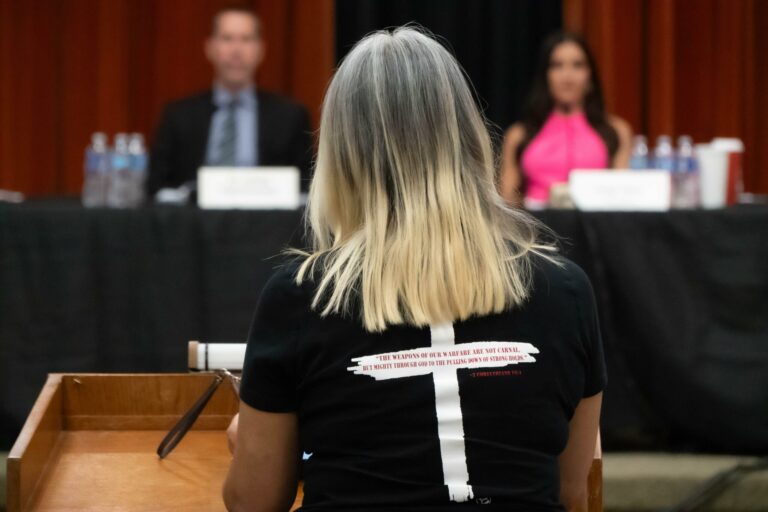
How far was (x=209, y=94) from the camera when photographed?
4883 millimetres

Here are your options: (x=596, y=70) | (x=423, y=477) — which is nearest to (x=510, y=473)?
(x=423, y=477)

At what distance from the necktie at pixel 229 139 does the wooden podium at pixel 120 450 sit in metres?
2.99

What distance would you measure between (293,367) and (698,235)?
7.16 ft

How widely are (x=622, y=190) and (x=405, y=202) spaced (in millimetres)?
2284

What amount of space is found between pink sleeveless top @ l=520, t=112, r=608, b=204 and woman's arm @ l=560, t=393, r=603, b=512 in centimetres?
298

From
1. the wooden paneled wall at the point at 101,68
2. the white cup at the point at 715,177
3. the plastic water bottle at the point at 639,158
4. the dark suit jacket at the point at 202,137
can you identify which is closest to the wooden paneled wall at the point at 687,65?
the plastic water bottle at the point at 639,158

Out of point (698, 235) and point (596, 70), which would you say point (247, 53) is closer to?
point (596, 70)

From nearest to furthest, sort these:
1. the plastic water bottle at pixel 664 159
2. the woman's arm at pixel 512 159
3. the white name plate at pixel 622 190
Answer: the white name plate at pixel 622 190, the plastic water bottle at pixel 664 159, the woman's arm at pixel 512 159

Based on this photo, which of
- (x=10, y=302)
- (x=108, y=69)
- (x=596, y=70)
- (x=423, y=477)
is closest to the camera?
(x=423, y=477)

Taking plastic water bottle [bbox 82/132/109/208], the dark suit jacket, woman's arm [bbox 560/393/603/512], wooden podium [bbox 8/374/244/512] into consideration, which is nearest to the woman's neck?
the dark suit jacket

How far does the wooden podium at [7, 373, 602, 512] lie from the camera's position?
1523 millimetres

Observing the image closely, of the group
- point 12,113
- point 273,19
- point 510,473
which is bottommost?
point 510,473

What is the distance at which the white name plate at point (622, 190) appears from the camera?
3555 millimetres

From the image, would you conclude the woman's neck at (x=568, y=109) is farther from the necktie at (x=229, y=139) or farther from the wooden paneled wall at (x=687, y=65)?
the necktie at (x=229, y=139)
